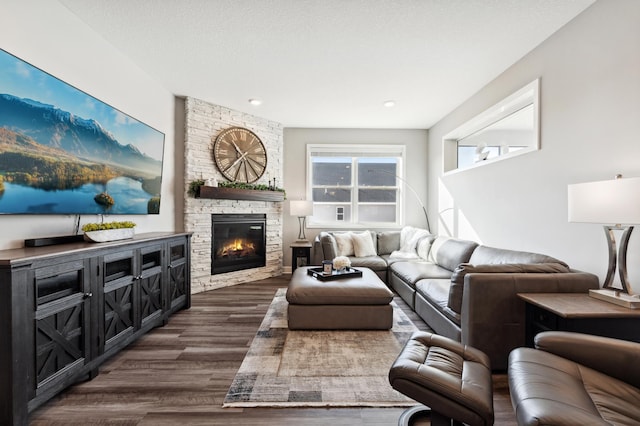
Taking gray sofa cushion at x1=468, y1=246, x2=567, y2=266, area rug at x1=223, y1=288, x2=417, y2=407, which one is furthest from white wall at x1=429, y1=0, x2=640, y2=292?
area rug at x1=223, y1=288, x2=417, y2=407

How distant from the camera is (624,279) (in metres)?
1.88

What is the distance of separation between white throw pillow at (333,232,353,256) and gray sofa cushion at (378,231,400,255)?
62cm

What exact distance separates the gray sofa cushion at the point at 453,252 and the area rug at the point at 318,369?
3.61ft

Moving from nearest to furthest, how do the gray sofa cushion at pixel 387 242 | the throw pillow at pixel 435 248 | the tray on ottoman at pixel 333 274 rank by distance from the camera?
the tray on ottoman at pixel 333 274 < the throw pillow at pixel 435 248 < the gray sofa cushion at pixel 387 242

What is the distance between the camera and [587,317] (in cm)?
168

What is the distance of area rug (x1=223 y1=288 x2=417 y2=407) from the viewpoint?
1892mm

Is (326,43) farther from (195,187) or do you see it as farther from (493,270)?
(195,187)

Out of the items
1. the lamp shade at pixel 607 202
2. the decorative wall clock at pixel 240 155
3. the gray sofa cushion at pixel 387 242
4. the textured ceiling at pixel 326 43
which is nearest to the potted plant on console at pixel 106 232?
the textured ceiling at pixel 326 43

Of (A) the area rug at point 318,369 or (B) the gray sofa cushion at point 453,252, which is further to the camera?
(B) the gray sofa cushion at point 453,252

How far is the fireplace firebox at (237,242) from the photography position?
15.4ft

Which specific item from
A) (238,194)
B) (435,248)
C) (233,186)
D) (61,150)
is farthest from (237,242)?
(435,248)

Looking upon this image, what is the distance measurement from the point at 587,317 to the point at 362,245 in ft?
11.2

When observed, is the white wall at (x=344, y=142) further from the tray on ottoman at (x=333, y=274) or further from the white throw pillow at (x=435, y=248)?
the tray on ottoman at (x=333, y=274)

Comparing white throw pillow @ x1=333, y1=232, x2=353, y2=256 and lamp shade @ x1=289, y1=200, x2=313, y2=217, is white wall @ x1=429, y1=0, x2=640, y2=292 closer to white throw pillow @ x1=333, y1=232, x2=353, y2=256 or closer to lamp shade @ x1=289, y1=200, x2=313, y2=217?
white throw pillow @ x1=333, y1=232, x2=353, y2=256
